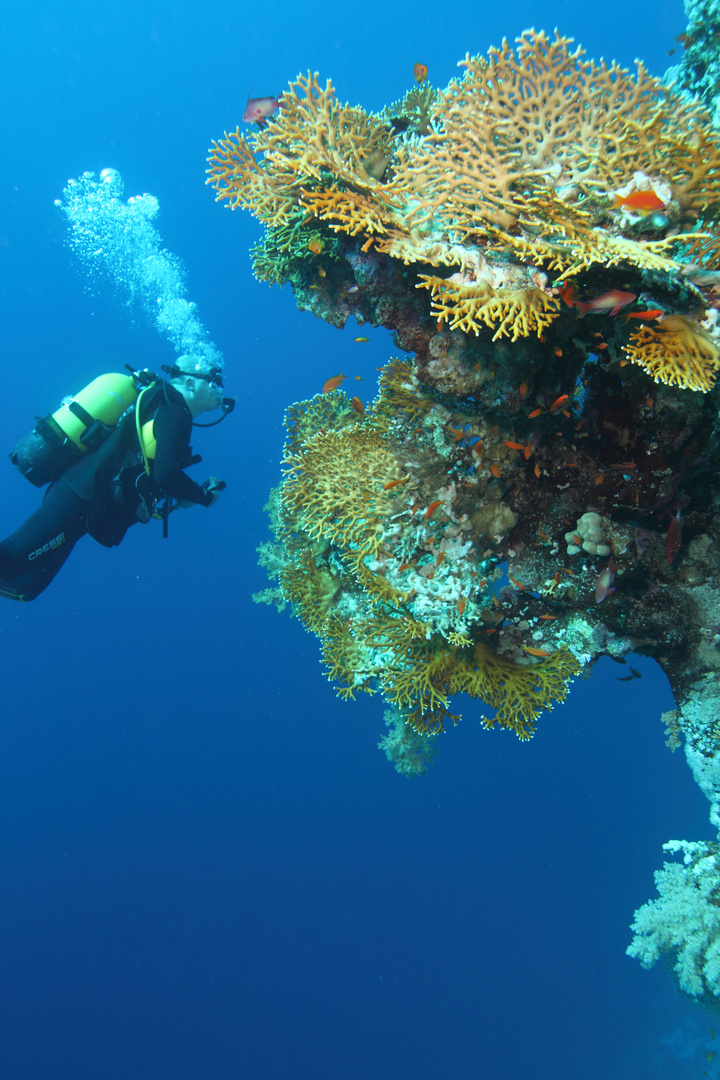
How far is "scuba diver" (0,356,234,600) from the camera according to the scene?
6.48m

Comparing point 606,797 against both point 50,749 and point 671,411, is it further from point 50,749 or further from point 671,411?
point 50,749

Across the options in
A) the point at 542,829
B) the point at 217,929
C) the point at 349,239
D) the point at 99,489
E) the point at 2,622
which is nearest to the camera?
the point at 349,239

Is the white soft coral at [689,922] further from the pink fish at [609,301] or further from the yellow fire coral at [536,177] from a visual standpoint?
the yellow fire coral at [536,177]

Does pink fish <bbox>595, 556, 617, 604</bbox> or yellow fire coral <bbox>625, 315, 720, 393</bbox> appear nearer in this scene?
yellow fire coral <bbox>625, 315, 720, 393</bbox>

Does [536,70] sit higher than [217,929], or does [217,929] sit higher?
[536,70]

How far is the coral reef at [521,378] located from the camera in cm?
291

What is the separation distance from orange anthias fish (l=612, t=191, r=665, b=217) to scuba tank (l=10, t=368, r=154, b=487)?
587 centimetres

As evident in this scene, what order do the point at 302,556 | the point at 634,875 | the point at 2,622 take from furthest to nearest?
the point at 2,622
the point at 634,875
the point at 302,556

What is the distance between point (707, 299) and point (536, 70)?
1.65 metres

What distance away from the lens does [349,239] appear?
3947mm

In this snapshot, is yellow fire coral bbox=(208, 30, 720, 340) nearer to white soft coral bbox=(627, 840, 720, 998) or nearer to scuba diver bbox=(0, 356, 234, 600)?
scuba diver bbox=(0, 356, 234, 600)

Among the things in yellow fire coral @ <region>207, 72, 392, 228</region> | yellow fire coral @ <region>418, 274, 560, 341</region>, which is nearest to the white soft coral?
yellow fire coral @ <region>418, 274, 560, 341</region>

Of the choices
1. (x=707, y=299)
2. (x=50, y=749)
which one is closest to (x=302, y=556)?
(x=707, y=299)

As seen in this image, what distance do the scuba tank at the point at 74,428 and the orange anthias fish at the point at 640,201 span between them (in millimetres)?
5866
